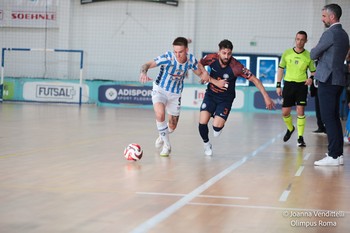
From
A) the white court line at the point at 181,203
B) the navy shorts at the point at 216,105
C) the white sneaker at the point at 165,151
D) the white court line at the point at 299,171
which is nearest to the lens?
the white court line at the point at 181,203

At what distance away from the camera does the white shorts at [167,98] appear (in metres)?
10.6

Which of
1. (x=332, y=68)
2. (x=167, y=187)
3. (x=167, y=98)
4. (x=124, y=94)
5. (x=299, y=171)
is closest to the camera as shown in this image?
(x=167, y=187)

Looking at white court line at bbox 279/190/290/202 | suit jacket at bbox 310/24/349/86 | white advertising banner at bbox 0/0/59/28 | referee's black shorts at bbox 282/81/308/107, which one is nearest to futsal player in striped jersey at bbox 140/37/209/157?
suit jacket at bbox 310/24/349/86

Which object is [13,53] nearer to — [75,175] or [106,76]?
[106,76]

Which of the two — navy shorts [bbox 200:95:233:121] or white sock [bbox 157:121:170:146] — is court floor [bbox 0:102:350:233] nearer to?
white sock [bbox 157:121:170:146]

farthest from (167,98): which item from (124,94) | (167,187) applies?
(124,94)

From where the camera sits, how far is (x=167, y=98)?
35.1ft

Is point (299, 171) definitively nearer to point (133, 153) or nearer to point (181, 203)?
point (133, 153)

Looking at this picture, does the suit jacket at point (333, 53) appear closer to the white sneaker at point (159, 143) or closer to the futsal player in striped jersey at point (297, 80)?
the white sneaker at point (159, 143)

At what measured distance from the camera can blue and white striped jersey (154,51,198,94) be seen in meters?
10.5

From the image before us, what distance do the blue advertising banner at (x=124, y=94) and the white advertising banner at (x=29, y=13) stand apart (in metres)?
5.48

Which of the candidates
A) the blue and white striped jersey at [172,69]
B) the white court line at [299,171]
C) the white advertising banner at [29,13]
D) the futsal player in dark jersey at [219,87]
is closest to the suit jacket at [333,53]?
the white court line at [299,171]

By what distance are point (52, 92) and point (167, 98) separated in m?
17.7

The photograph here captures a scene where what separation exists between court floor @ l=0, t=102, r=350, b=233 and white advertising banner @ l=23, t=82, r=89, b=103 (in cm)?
1467
